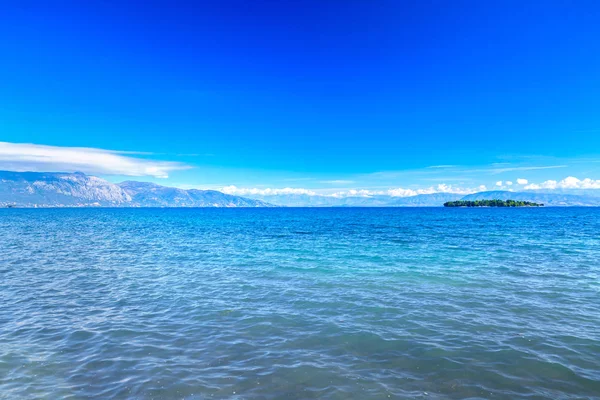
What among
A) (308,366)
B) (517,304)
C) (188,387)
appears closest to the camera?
(188,387)

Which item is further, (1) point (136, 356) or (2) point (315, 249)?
(2) point (315, 249)

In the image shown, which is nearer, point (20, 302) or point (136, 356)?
point (136, 356)

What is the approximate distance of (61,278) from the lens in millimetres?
22453

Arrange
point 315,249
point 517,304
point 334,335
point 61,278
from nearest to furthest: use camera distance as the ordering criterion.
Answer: point 334,335, point 517,304, point 61,278, point 315,249

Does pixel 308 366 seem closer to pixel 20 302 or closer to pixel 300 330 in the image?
pixel 300 330

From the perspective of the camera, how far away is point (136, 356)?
10844mm

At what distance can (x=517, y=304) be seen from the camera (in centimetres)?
1606

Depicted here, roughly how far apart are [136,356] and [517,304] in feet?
56.5

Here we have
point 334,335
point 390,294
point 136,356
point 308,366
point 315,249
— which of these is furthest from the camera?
point 315,249

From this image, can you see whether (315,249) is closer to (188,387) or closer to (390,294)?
(390,294)

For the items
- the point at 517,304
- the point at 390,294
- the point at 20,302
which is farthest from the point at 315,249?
the point at 20,302

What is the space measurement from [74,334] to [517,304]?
20108mm

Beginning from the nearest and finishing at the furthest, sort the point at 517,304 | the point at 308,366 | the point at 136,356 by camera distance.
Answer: the point at 308,366 → the point at 136,356 → the point at 517,304

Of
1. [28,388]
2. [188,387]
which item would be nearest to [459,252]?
[188,387]
